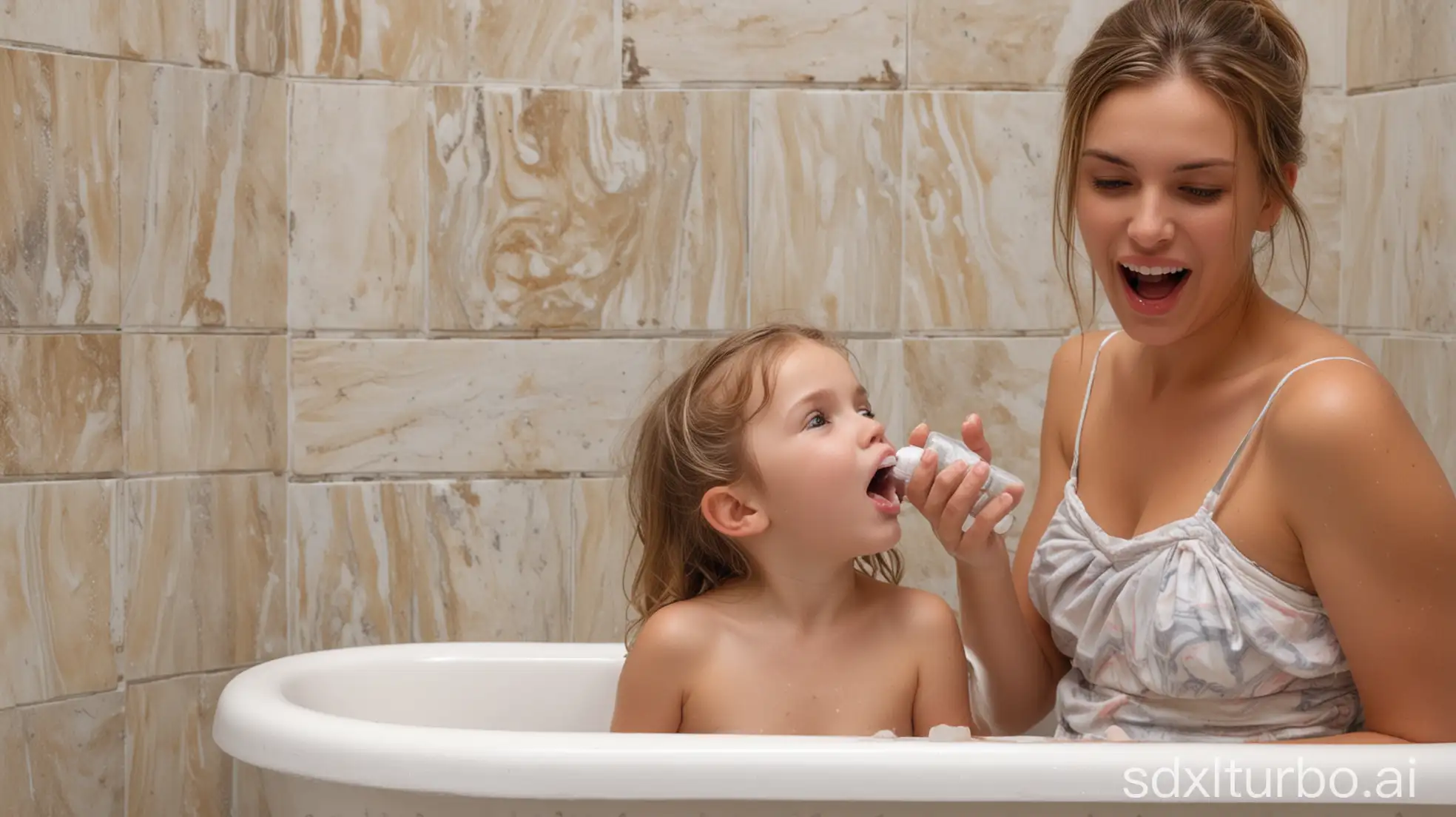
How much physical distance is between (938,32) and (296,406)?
1.17m

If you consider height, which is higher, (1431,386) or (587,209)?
(587,209)

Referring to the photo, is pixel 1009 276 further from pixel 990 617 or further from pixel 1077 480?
pixel 990 617

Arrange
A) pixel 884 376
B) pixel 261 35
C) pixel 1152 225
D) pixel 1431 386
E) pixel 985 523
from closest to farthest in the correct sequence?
pixel 1152 225 < pixel 985 523 < pixel 1431 386 < pixel 261 35 < pixel 884 376

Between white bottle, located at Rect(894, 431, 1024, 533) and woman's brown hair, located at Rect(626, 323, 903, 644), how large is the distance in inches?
6.4

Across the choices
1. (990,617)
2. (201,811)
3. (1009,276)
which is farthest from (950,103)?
(201,811)

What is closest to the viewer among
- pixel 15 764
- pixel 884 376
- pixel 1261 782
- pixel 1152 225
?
pixel 1261 782

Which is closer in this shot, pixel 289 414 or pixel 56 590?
pixel 56 590

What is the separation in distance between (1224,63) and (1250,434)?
14.2 inches

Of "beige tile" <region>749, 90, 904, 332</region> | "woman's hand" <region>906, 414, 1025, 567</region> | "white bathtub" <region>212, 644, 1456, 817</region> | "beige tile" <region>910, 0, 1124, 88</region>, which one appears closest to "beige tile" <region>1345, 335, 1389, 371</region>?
"beige tile" <region>910, 0, 1124, 88</region>

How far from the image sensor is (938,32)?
2.19m

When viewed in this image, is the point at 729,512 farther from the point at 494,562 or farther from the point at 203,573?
the point at 203,573

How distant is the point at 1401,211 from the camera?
6.84 ft

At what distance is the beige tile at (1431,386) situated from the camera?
1972mm

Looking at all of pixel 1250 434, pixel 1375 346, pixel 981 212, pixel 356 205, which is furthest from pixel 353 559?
pixel 1375 346
